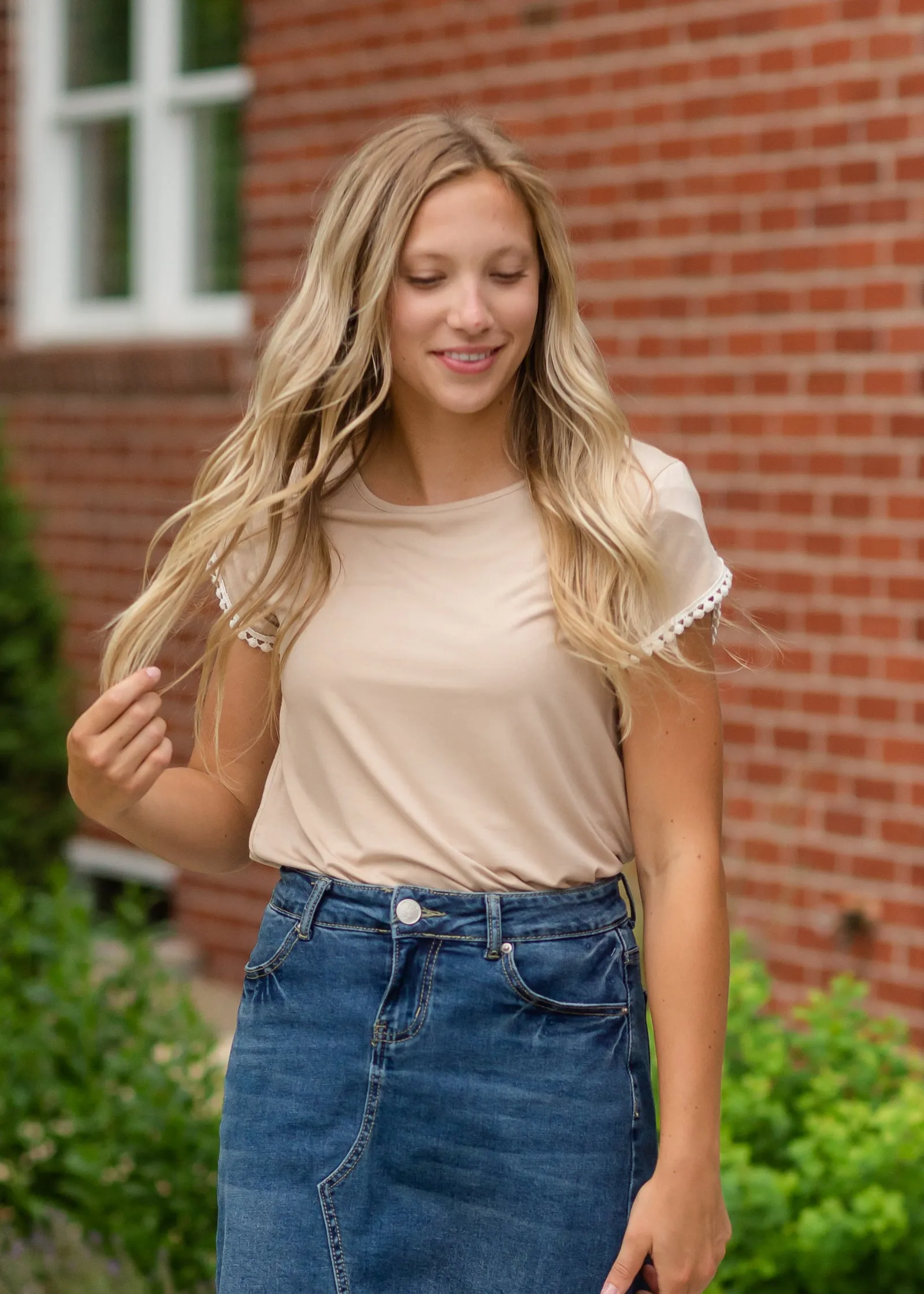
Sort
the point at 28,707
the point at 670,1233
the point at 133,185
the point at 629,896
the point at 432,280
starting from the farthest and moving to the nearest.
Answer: the point at 133,185 → the point at 28,707 → the point at 629,896 → the point at 432,280 → the point at 670,1233

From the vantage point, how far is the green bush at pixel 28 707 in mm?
5359

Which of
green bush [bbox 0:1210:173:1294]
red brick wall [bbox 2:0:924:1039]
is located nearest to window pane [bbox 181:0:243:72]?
red brick wall [bbox 2:0:924:1039]

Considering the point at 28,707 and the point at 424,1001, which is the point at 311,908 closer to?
the point at 424,1001

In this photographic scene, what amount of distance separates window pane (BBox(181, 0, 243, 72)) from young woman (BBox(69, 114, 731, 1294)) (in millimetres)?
4595

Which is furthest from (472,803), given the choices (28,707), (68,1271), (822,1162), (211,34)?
(211,34)

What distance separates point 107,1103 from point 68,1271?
0.49 metres

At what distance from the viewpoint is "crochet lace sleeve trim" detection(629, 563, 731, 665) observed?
196 cm

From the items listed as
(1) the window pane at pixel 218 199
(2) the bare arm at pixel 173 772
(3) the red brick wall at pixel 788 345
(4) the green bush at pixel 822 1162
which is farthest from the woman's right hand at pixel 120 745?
(1) the window pane at pixel 218 199

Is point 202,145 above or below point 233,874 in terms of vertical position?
above

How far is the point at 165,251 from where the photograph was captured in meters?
6.60

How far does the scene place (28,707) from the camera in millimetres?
5398

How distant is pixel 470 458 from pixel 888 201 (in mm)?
2466

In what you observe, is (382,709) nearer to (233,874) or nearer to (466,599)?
(466,599)

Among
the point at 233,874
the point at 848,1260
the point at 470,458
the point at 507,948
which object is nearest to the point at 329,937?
the point at 507,948
